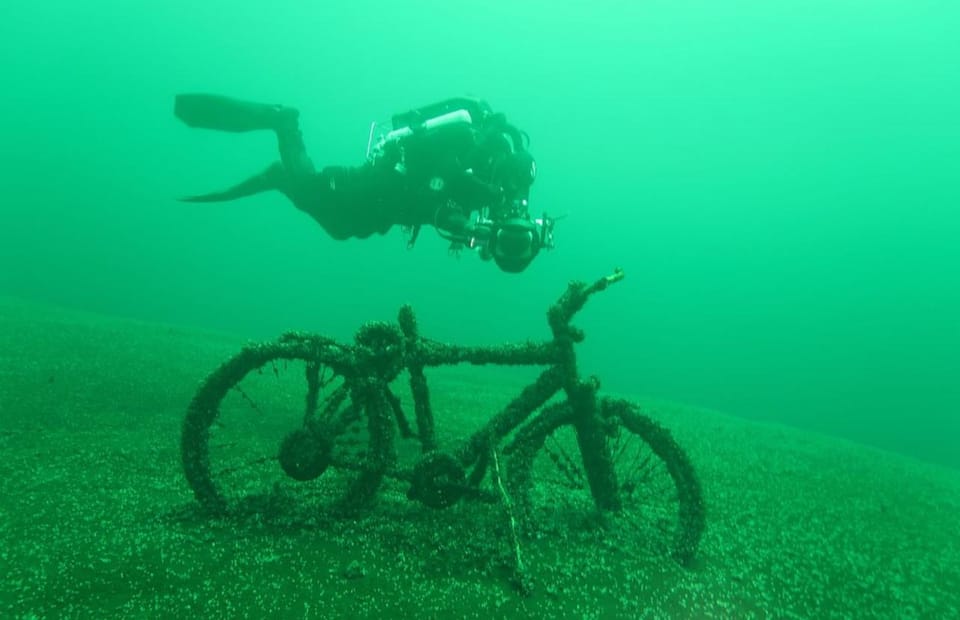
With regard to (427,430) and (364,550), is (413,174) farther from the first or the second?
(364,550)

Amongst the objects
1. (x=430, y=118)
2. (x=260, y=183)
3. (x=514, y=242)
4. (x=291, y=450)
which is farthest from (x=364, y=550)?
(x=260, y=183)

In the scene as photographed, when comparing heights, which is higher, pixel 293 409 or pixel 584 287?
pixel 584 287

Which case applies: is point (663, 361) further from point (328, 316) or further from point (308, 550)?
point (308, 550)

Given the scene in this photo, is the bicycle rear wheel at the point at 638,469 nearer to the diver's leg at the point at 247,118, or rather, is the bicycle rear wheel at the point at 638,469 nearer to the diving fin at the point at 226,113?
the diver's leg at the point at 247,118

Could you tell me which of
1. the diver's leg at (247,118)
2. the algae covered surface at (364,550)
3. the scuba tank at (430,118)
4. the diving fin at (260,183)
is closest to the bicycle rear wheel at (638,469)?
the algae covered surface at (364,550)

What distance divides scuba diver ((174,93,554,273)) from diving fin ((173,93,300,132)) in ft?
0.05

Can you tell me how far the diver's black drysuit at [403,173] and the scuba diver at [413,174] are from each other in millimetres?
14

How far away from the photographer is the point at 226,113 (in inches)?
317

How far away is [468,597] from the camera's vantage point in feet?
9.86

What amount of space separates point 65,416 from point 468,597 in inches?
198

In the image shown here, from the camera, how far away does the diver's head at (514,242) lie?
17.8ft

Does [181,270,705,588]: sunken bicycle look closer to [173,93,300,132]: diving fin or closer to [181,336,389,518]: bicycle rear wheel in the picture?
[181,336,389,518]: bicycle rear wheel

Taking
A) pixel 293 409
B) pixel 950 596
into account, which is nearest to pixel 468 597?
pixel 950 596

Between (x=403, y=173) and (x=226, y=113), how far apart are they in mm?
3065
